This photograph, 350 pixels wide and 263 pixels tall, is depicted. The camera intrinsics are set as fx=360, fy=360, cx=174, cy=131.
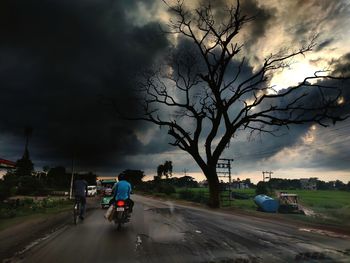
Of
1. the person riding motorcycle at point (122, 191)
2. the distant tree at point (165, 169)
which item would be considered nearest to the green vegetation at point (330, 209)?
the person riding motorcycle at point (122, 191)

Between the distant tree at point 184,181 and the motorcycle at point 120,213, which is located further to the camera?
the distant tree at point 184,181

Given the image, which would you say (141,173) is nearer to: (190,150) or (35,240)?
(190,150)

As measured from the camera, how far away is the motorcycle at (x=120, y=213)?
1279 centimetres

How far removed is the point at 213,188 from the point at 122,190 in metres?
17.7

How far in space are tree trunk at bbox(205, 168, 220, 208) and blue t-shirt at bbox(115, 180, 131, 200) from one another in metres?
17.2

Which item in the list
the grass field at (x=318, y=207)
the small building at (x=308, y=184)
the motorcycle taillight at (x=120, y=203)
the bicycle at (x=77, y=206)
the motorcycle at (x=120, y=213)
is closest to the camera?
the motorcycle at (x=120, y=213)

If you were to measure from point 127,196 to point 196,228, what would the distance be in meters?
2.79

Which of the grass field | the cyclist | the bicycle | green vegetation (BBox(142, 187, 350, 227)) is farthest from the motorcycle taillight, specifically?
green vegetation (BBox(142, 187, 350, 227))

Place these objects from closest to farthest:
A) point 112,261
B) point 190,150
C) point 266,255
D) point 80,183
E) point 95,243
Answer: point 112,261
point 266,255
point 95,243
point 80,183
point 190,150

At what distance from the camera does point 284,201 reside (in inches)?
1459

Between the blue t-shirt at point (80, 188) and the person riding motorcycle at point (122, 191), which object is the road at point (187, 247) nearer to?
Result: the person riding motorcycle at point (122, 191)

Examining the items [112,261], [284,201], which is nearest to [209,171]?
[284,201]

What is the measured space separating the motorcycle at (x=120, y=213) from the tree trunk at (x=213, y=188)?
1737cm

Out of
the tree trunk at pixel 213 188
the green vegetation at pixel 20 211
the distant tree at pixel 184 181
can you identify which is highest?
the distant tree at pixel 184 181
